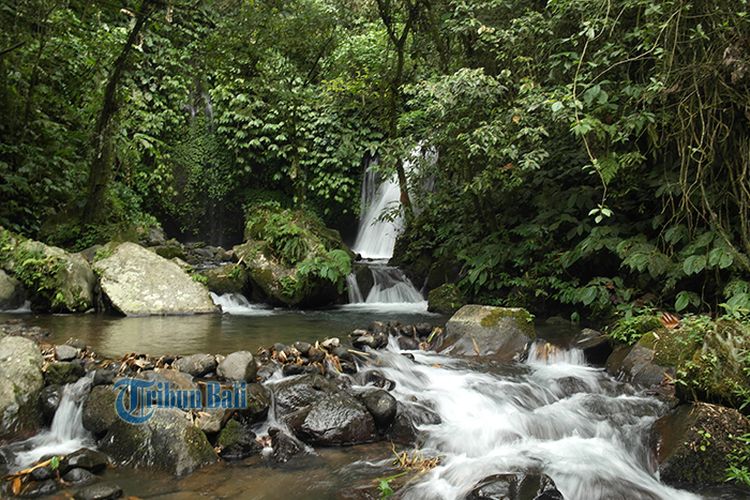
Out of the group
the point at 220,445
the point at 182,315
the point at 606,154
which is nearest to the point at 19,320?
the point at 182,315

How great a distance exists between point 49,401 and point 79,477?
1.04m

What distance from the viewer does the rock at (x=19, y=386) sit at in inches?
163

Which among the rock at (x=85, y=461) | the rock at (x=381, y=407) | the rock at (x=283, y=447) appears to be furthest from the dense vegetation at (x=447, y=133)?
the rock at (x=85, y=461)

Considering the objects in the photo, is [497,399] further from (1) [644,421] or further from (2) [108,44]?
(2) [108,44]

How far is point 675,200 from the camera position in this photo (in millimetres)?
6910

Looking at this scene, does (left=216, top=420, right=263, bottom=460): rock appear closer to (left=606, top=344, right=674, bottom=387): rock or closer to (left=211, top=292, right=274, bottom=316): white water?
(left=606, top=344, right=674, bottom=387): rock

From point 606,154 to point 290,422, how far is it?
16.9ft

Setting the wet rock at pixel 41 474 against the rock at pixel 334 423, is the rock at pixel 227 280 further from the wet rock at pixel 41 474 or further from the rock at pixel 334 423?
the wet rock at pixel 41 474

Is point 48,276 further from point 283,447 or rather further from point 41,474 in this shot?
point 283,447

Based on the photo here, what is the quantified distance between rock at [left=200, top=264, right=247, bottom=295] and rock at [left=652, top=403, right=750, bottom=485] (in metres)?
7.53

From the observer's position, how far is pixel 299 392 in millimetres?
4660

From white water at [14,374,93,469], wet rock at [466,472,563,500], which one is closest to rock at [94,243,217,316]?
white water at [14,374,93,469]

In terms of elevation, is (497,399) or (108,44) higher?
(108,44)

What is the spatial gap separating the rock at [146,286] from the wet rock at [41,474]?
474 cm
